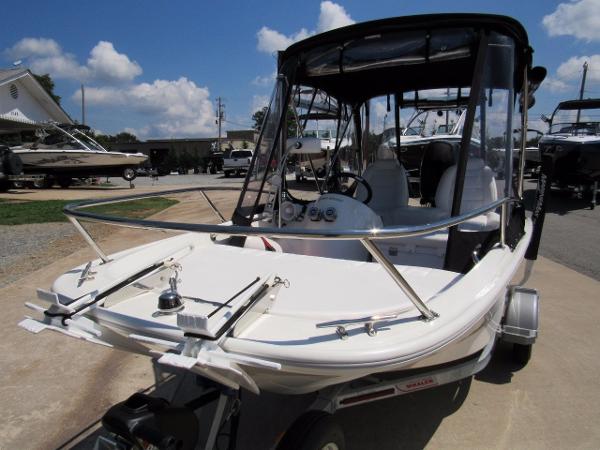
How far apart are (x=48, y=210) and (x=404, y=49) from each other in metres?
10.5

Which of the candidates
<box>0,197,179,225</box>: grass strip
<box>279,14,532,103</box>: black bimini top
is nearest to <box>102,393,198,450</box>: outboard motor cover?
<box>279,14,532,103</box>: black bimini top

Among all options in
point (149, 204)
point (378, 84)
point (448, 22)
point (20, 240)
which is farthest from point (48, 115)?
point (448, 22)

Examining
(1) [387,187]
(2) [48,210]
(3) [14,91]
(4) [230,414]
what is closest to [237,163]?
(3) [14,91]

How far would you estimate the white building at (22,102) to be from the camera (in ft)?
68.1

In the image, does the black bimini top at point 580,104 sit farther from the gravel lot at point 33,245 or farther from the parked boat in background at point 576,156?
the gravel lot at point 33,245

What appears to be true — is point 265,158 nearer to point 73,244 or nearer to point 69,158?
point 73,244

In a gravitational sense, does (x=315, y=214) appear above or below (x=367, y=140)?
below

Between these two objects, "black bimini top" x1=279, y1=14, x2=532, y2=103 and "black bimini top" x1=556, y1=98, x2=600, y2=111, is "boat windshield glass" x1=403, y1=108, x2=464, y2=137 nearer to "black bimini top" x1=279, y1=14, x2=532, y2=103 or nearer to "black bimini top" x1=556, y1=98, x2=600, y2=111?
"black bimini top" x1=279, y1=14, x2=532, y2=103

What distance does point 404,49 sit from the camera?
3.29 meters

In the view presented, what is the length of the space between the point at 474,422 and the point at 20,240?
25.4ft

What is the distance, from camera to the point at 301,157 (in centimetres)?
420

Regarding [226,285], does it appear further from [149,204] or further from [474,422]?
[149,204]

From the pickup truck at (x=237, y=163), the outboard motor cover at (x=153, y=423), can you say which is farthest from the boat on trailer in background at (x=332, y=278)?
the pickup truck at (x=237, y=163)

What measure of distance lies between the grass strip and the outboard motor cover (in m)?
7.57
